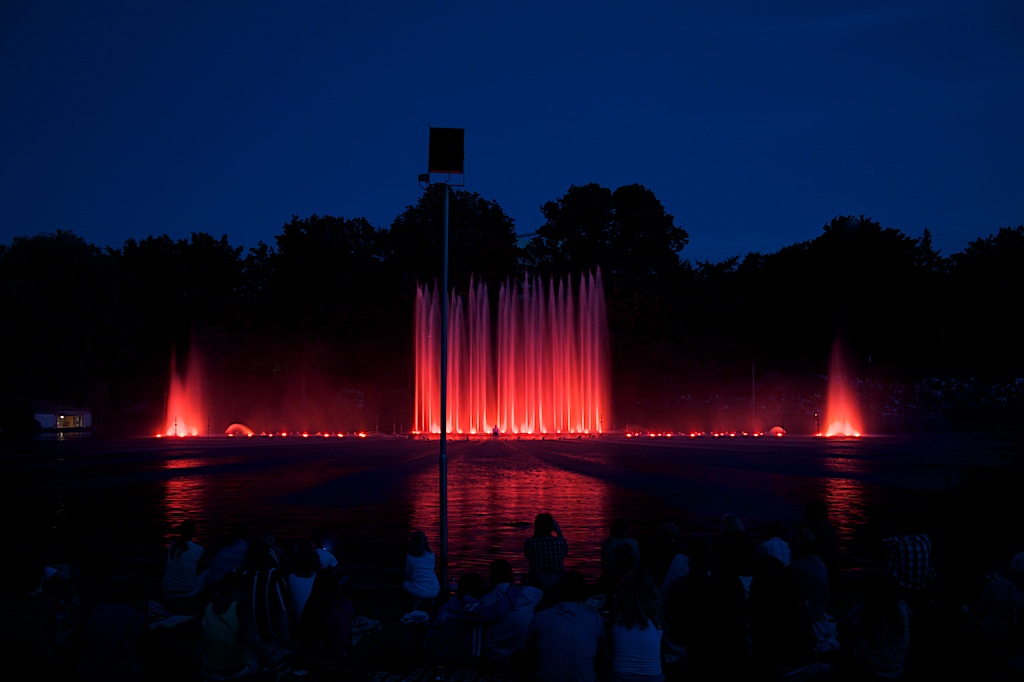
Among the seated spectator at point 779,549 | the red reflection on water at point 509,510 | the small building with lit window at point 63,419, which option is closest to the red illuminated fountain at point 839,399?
the red reflection on water at point 509,510

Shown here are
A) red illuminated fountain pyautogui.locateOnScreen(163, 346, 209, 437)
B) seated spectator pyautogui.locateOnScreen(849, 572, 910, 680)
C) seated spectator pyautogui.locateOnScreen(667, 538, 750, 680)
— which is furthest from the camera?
red illuminated fountain pyautogui.locateOnScreen(163, 346, 209, 437)

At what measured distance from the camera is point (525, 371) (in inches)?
2382

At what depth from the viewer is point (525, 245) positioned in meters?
91.0

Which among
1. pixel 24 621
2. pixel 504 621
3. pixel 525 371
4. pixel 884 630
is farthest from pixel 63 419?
pixel 884 630

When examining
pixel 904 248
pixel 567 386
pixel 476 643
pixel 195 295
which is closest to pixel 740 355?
pixel 904 248

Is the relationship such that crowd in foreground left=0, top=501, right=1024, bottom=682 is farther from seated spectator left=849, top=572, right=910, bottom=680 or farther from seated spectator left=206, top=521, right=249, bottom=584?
seated spectator left=206, top=521, right=249, bottom=584

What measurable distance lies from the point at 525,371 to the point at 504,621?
5147cm

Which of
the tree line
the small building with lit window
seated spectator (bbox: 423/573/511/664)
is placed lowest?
seated spectator (bbox: 423/573/511/664)

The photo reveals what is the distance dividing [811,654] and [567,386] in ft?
171

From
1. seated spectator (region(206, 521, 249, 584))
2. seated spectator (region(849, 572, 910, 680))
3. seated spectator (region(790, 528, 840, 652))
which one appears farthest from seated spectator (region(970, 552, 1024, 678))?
seated spectator (region(206, 521, 249, 584))

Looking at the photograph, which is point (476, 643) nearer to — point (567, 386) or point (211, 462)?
point (211, 462)

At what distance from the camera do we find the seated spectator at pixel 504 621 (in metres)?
9.01

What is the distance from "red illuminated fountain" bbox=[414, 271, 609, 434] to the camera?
197 ft

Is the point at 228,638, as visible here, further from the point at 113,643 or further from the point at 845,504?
the point at 845,504
